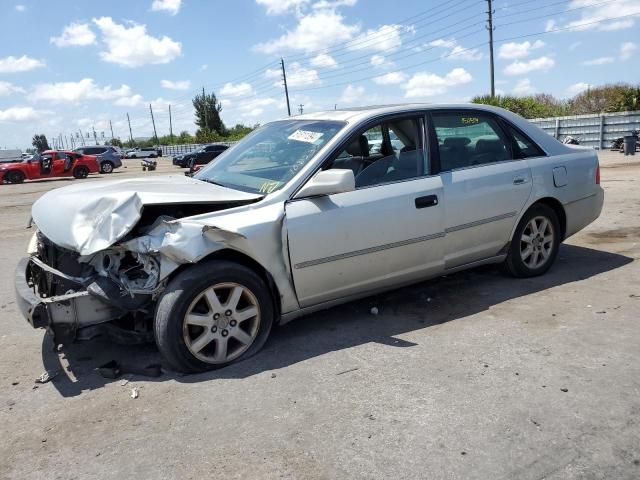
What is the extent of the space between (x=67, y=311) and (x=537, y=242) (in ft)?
13.0

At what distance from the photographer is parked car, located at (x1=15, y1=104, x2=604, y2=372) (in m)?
3.42

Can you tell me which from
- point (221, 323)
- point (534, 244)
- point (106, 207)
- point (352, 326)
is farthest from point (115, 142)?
point (221, 323)

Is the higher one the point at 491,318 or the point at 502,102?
the point at 502,102

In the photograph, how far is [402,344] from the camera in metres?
3.79

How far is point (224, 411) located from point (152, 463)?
0.52 metres

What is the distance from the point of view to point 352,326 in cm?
419

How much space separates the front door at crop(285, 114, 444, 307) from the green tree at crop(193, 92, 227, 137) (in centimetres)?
7826

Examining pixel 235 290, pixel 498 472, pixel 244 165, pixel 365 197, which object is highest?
pixel 244 165

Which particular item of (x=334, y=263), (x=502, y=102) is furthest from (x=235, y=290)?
(x=502, y=102)

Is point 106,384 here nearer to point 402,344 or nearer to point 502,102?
point 402,344

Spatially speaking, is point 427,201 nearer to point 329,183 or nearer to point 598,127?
point 329,183

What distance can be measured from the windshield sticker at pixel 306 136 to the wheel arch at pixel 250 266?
1.08m

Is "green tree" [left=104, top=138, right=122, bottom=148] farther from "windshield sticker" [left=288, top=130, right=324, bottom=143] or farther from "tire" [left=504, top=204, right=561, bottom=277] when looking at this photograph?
"tire" [left=504, top=204, right=561, bottom=277]

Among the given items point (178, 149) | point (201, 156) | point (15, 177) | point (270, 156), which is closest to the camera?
point (270, 156)
